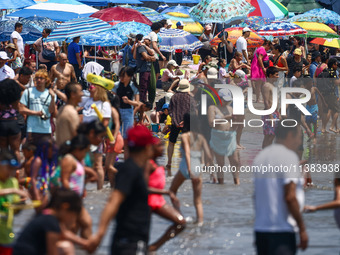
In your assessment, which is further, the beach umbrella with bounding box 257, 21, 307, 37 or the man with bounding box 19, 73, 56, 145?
the beach umbrella with bounding box 257, 21, 307, 37

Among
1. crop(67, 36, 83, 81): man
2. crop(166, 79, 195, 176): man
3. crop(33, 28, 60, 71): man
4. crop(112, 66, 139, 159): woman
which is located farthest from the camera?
crop(33, 28, 60, 71): man

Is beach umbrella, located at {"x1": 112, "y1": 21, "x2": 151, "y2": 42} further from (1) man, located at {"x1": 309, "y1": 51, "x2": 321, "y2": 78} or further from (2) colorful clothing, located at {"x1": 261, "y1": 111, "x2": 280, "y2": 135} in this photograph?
(2) colorful clothing, located at {"x1": 261, "y1": 111, "x2": 280, "y2": 135}

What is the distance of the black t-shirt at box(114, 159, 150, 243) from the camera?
20.8 feet

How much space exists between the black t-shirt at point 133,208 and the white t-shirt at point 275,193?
102 centimetres

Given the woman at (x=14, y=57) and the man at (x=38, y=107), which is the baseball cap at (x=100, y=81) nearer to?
the man at (x=38, y=107)

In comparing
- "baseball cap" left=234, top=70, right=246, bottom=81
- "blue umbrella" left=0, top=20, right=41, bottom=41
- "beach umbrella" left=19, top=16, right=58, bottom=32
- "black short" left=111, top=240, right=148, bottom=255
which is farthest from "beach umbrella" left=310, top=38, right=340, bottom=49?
"black short" left=111, top=240, right=148, bottom=255

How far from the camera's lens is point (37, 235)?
5.75m

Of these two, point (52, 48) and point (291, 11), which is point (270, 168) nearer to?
point (52, 48)

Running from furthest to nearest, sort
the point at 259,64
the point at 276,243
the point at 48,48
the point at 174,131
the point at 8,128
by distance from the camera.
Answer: the point at 259,64 < the point at 48,48 < the point at 174,131 < the point at 8,128 < the point at 276,243

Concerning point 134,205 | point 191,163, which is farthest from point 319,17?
point 134,205

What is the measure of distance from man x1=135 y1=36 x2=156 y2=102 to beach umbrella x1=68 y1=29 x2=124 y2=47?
211 centimetres

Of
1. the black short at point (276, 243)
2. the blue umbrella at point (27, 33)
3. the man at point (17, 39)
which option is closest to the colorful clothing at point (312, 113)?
the man at point (17, 39)

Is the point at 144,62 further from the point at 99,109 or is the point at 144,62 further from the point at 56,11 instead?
the point at 56,11

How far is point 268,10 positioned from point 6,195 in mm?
24072
